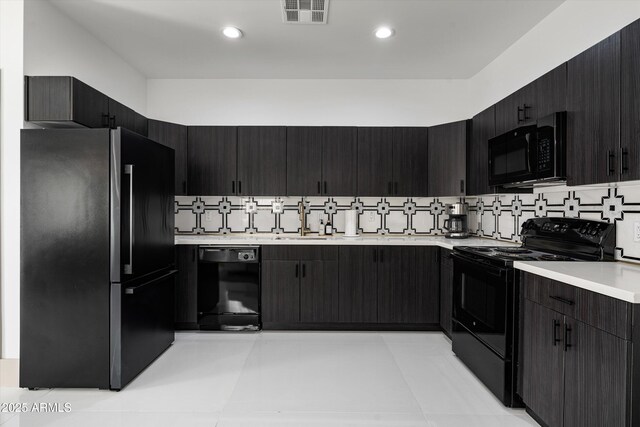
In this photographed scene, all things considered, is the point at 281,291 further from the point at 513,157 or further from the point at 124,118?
the point at 513,157

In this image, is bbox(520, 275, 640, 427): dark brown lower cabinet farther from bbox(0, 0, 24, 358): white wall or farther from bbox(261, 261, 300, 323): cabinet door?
bbox(0, 0, 24, 358): white wall

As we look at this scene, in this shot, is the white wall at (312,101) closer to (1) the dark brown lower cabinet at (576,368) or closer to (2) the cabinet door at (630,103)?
(2) the cabinet door at (630,103)

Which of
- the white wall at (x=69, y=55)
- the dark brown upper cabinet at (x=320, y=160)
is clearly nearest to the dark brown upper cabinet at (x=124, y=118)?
the white wall at (x=69, y=55)

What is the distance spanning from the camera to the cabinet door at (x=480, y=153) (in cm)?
321

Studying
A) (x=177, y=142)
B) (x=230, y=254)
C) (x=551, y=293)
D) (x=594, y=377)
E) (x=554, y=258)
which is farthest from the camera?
(x=177, y=142)

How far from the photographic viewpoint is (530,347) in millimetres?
2150

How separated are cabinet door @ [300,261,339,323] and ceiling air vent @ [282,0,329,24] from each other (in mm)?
2208

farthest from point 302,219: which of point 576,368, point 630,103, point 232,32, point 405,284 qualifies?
point 630,103

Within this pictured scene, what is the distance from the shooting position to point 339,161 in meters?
4.02

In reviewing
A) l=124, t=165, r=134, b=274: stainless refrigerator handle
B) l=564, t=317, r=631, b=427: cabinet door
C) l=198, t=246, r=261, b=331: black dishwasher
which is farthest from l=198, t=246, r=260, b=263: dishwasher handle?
l=564, t=317, r=631, b=427: cabinet door

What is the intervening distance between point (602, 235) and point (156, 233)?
3.16 metres

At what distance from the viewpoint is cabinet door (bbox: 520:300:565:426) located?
1.89m

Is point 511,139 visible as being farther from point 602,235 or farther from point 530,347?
point 530,347

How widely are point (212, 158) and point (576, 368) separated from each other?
3578 mm
